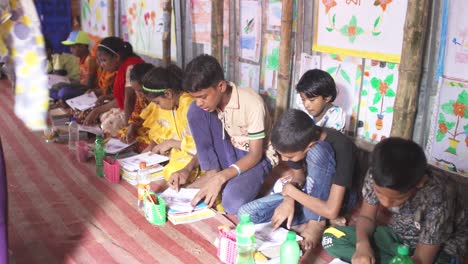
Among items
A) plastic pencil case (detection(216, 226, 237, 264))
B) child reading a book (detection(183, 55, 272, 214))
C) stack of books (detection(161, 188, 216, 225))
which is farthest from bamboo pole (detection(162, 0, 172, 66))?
plastic pencil case (detection(216, 226, 237, 264))

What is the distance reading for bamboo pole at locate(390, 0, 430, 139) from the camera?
2437 mm

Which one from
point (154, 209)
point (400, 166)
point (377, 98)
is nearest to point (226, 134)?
point (154, 209)

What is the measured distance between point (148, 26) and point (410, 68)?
3.56 m

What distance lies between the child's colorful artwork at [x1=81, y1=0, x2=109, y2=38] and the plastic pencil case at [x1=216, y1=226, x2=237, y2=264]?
16.8 ft

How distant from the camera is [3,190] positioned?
5.05 ft

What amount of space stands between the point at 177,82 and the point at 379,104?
132 centimetres

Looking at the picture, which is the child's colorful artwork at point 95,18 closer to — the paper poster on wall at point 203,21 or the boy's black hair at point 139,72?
the paper poster on wall at point 203,21

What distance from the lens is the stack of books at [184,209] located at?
91.3 inches

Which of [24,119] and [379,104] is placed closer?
[24,119]

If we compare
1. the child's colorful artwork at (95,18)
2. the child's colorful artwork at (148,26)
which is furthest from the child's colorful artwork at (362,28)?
the child's colorful artwork at (95,18)

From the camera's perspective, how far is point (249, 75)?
3.96 metres

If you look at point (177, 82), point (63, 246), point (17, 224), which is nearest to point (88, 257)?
point (63, 246)

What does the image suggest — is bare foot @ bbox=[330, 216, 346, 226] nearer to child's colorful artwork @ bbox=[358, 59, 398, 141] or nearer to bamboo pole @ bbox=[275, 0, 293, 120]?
child's colorful artwork @ bbox=[358, 59, 398, 141]

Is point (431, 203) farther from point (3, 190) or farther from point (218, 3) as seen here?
point (218, 3)
